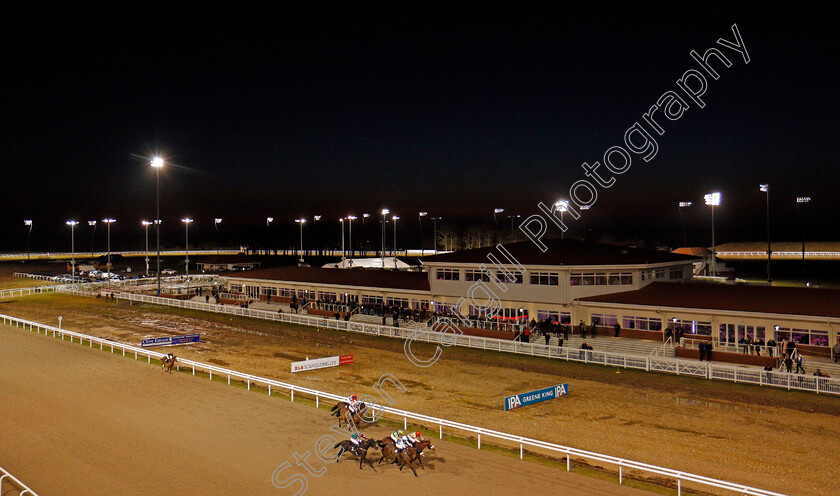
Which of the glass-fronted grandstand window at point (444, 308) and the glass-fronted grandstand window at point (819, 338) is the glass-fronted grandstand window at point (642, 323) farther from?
the glass-fronted grandstand window at point (444, 308)

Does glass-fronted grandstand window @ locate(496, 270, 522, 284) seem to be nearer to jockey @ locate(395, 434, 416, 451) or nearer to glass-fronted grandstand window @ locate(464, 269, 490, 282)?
glass-fronted grandstand window @ locate(464, 269, 490, 282)

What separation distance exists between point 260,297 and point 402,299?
48.7 ft

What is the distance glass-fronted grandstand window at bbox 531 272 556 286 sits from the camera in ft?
88.4

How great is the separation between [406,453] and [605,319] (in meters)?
18.2

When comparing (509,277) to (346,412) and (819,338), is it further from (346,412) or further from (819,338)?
(346,412)

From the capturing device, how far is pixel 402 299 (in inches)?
1312

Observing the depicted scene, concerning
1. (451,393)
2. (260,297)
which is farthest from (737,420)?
(260,297)

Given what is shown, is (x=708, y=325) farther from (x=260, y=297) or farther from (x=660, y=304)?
(x=260, y=297)

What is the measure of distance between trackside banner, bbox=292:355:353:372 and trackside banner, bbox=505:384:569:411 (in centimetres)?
799

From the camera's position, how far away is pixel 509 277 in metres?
28.4

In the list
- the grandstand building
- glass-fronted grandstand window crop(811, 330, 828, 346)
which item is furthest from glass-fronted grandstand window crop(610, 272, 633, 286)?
glass-fronted grandstand window crop(811, 330, 828, 346)

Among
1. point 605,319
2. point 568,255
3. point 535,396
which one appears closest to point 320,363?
point 535,396

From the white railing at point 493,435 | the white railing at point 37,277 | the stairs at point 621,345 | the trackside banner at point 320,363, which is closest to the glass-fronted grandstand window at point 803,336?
the stairs at point 621,345

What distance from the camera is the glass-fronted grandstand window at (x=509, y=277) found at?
92.3 ft
